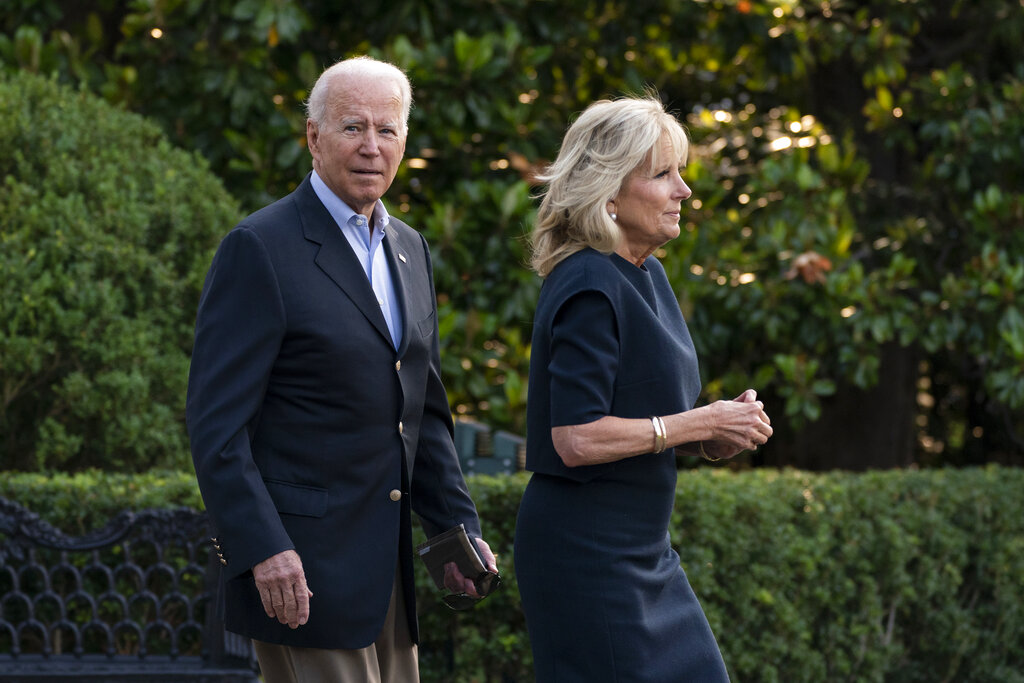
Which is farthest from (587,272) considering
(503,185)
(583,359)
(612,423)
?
(503,185)

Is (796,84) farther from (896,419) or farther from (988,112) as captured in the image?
(896,419)

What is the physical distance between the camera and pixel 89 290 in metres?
5.39

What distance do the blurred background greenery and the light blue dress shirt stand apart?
2.78 meters

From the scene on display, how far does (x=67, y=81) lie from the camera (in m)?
7.43

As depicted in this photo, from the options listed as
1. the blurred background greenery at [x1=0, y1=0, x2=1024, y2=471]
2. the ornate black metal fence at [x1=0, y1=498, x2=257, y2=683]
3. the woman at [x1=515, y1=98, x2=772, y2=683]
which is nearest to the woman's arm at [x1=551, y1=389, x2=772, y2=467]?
the woman at [x1=515, y1=98, x2=772, y2=683]

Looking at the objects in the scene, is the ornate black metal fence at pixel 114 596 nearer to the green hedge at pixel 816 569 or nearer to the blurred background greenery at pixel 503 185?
the green hedge at pixel 816 569

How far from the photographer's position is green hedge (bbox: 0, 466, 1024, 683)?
494cm

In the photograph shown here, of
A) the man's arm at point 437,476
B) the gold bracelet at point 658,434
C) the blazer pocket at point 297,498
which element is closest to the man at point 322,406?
the blazer pocket at point 297,498

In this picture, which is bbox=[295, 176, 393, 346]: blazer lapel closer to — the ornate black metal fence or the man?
the man

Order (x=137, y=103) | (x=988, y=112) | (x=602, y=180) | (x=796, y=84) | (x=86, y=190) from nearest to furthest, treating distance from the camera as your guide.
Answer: (x=602, y=180) < (x=86, y=190) < (x=137, y=103) < (x=988, y=112) < (x=796, y=84)

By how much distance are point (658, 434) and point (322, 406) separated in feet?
2.36

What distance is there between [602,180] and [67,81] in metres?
5.54

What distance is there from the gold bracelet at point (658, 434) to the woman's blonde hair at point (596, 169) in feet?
1.33

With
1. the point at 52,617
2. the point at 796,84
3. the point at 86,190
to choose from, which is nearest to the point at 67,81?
the point at 86,190
